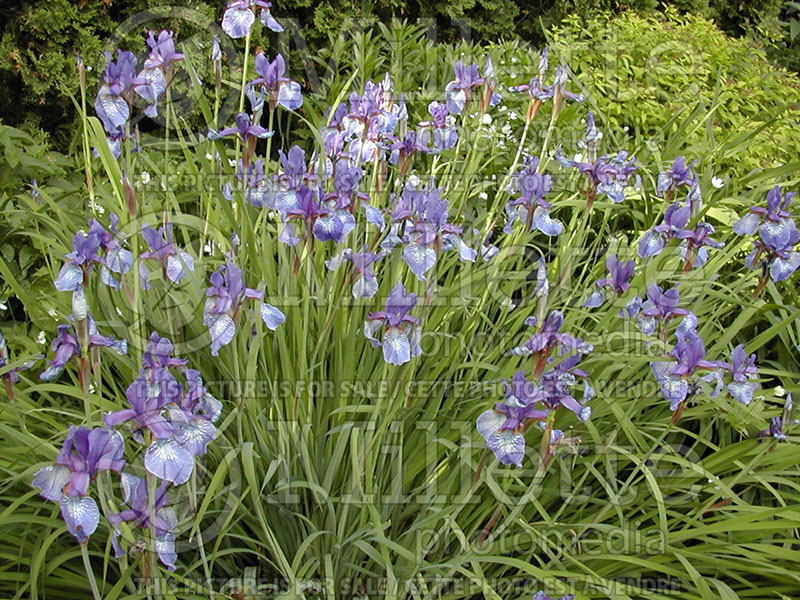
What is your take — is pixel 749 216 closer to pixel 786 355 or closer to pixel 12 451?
pixel 786 355

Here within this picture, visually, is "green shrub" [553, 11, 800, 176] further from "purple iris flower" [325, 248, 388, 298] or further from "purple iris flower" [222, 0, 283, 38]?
"purple iris flower" [325, 248, 388, 298]

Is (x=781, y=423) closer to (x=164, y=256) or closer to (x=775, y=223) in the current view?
(x=775, y=223)

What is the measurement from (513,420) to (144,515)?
2.54ft

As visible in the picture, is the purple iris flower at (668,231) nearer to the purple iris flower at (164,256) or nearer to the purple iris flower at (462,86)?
the purple iris flower at (462,86)

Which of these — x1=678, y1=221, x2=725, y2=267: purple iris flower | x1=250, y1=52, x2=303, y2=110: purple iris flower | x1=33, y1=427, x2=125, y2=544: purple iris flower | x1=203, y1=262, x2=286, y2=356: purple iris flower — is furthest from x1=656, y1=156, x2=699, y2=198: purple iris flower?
x1=33, y1=427, x2=125, y2=544: purple iris flower

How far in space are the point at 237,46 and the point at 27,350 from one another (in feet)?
10.6

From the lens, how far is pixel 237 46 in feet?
16.7

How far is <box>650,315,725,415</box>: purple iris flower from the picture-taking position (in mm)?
1686

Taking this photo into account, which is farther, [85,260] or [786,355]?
[786,355]

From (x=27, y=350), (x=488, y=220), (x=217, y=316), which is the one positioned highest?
(x=217, y=316)

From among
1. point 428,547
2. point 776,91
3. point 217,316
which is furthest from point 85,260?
point 776,91

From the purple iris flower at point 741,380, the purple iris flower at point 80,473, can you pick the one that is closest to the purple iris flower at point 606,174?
the purple iris flower at point 741,380

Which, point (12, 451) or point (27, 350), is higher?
point (12, 451)

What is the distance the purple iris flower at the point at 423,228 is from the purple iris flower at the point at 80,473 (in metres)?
0.84
